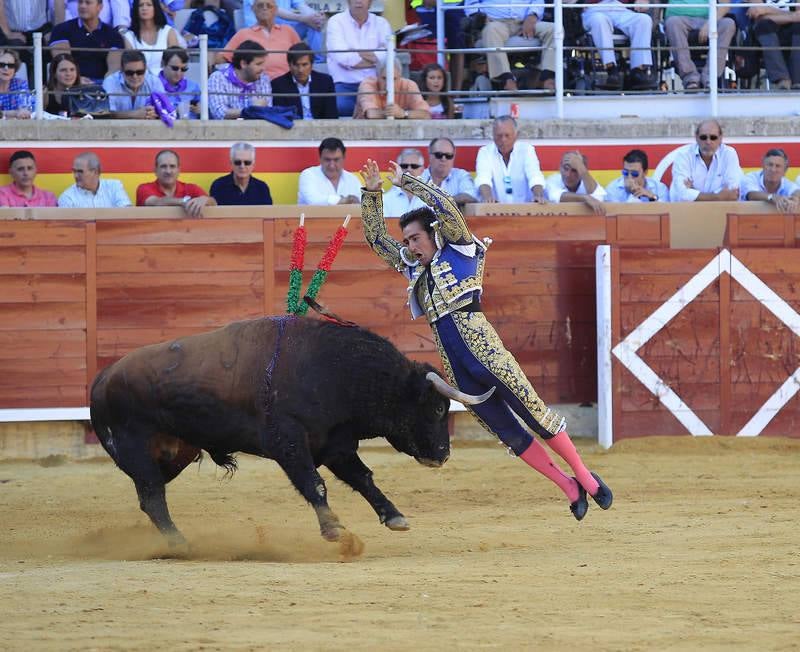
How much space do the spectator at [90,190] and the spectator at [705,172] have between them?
144 inches

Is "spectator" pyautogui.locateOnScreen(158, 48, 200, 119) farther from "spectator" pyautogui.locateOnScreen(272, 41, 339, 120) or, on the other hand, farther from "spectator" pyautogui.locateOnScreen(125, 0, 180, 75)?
"spectator" pyautogui.locateOnScreen(272, 41, 339, 120)

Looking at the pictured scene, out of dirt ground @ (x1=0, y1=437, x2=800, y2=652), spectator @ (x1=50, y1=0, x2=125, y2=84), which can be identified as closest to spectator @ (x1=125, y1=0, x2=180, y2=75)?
spectator @ (x1=50, y1=0, x2=125, y2=84)

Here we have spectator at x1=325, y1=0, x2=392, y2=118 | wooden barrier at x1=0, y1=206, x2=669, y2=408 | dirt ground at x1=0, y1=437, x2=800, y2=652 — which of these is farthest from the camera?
spectator at x1=325, y1=0, x2=392, y2=118

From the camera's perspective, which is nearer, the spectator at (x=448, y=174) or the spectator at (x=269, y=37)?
the spectator at (x=448, y=174)

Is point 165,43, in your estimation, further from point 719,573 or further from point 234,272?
point 719,573

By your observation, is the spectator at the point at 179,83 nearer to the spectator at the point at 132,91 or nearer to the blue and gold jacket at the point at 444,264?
the spectator at the point at 132,91

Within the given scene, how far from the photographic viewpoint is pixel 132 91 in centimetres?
1007

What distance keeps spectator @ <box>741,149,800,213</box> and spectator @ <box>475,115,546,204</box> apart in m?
1.47

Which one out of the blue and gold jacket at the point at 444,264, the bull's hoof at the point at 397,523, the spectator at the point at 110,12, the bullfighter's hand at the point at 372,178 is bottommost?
the bull's hoof at the point at 397,523

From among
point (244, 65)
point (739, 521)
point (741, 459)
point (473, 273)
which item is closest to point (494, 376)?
point (473, 273)

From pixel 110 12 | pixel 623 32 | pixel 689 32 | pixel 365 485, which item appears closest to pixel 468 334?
pixel 365 485

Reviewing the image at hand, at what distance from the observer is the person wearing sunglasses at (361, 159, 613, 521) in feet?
19.4

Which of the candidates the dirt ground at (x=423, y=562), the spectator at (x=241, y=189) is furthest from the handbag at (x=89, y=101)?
the dirt ground at (x=423, y=562)

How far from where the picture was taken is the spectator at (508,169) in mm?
9711
